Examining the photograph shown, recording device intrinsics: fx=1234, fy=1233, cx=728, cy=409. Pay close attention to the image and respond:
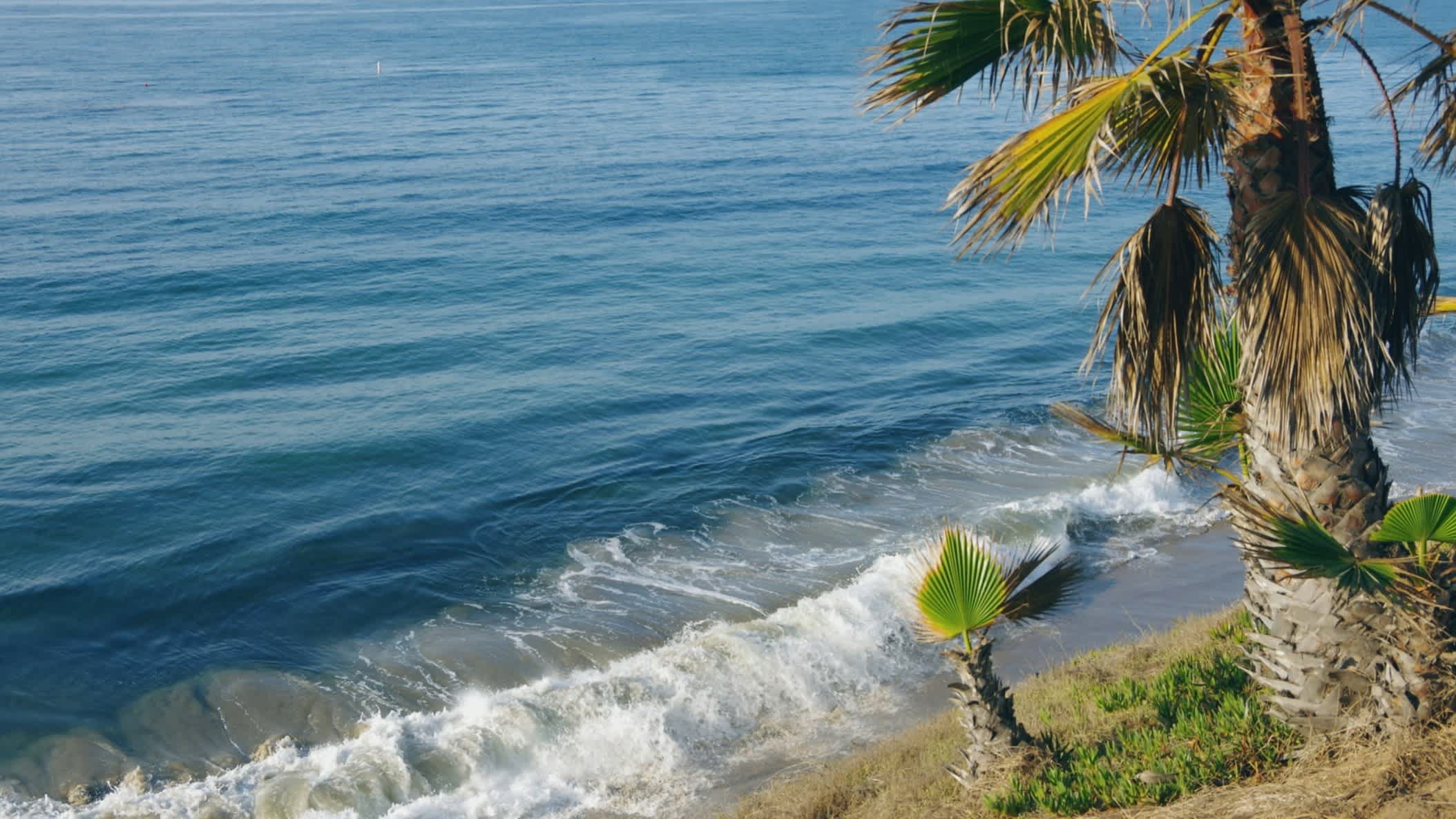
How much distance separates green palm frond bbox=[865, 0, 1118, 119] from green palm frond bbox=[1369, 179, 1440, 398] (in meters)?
1.38

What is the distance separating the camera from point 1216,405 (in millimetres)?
7383

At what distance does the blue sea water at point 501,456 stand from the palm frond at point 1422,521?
702cm

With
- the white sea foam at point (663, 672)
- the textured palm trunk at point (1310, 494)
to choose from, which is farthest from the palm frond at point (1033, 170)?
the white sea foam at point (663, 672)

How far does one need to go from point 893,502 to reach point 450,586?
6.47 metres

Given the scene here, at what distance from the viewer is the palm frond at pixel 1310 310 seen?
209 inches

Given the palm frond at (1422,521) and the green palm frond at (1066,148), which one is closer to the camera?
the green palm frond at (1066,148)

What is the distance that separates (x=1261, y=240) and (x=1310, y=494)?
1.34 m

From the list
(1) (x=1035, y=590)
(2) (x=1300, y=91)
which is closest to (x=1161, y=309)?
(2) (x=1300, y=91)

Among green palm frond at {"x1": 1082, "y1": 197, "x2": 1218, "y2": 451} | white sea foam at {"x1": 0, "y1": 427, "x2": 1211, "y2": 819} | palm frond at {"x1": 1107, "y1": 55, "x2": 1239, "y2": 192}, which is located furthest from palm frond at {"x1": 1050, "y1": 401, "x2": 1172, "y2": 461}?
white sea foam at {"x1": 0, "y1": 427, "x2": 1211, "y2": 819}

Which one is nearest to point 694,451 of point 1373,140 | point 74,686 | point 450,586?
point 450,586

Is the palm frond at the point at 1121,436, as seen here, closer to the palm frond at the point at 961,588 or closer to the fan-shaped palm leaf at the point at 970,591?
the fan-shaped palm leaf at the point at 970,591

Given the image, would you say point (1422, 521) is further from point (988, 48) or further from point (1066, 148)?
point (988, 48)

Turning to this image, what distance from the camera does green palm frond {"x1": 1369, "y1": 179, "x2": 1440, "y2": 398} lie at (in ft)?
17.7

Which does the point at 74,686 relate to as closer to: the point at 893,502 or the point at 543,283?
the point at 893,502
